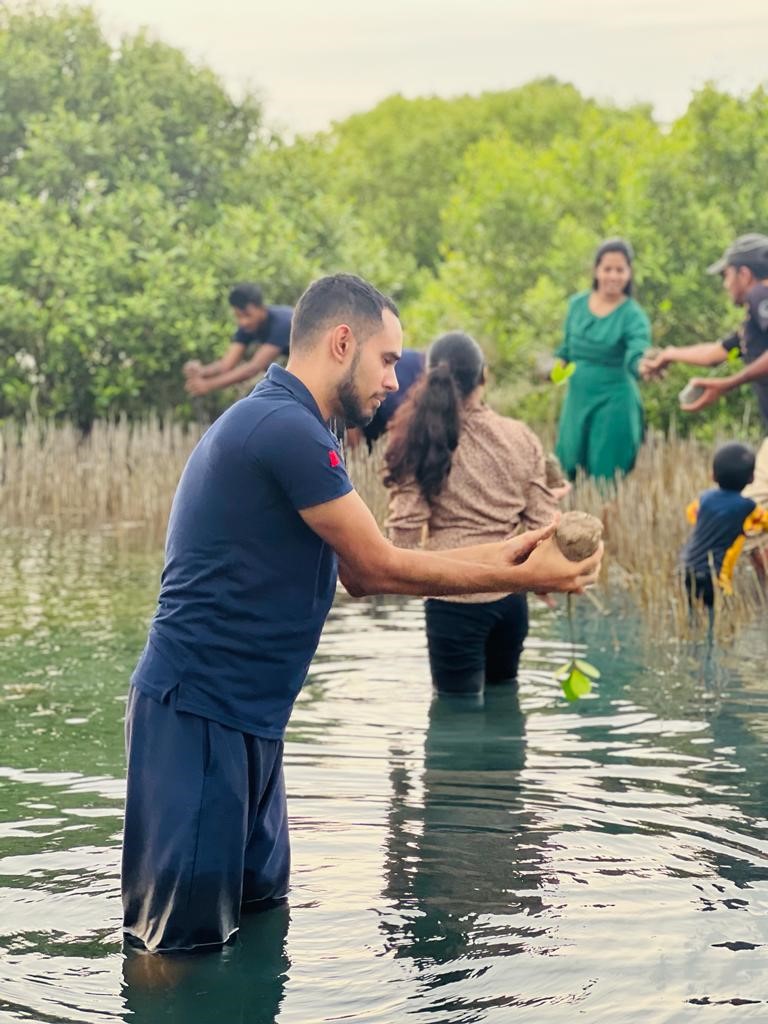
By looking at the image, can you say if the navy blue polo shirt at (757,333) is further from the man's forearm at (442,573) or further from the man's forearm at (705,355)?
the man's forearm at (442,573)

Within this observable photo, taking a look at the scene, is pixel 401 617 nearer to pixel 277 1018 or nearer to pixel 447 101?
pixel 277 1018

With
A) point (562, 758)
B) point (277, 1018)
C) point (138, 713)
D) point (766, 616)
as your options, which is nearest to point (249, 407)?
point (138, 713)

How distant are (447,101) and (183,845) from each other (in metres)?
49.1

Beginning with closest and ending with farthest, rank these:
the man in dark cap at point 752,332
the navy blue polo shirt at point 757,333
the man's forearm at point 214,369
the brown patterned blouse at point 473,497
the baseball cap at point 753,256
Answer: the brown patterned blouse at point 473,497, the man in dark cap at point 752,332, the navy blue polo shirt at point 757,333, the baseball cap at point 753,256, the man's forearm at point 214,369

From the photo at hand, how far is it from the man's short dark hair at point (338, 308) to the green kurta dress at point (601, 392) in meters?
7.75

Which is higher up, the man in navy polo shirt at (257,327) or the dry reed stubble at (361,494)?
the man in navy polo shirt at (257,327)

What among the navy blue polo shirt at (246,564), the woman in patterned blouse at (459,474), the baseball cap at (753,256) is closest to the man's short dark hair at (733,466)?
the baseball cap at (753,256)

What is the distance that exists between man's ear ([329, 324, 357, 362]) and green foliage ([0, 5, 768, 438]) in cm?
1118

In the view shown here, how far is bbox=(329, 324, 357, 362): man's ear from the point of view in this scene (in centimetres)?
484

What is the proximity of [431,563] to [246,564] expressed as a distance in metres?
0.49

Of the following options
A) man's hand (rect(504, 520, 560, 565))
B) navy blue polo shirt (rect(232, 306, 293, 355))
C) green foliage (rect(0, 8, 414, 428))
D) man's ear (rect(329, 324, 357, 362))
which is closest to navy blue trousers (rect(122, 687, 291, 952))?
man's hand (rect(504, 520, 560, 565))

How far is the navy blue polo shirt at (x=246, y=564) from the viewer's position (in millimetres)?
4637

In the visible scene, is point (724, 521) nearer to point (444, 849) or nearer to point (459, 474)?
point (459, 474)

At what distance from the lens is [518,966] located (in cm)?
503
